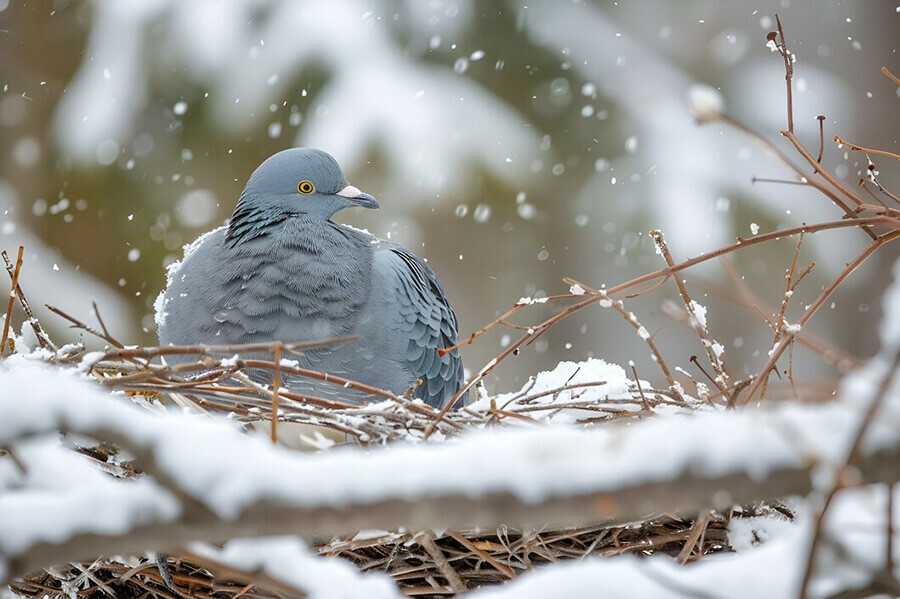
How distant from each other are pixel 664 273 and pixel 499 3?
4855 mm

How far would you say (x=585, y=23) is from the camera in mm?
5859

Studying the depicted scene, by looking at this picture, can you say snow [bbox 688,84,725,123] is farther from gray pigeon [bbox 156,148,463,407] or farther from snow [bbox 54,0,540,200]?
snow [bbox 54,0,540,200]

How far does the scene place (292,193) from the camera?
2705 millimetres

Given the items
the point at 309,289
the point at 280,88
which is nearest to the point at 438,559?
the point at 309,289

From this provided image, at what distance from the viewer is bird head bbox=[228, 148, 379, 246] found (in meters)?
2.60

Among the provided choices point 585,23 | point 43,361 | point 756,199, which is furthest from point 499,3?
point 43,361

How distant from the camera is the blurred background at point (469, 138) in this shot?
5117 millimetres

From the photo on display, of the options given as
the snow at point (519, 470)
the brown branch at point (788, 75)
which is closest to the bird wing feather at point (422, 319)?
the brown branch at point (788, 75)

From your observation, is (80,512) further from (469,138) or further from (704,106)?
(469,138)

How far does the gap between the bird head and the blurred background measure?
91.7 inches

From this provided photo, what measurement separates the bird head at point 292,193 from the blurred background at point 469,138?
233 centimetres

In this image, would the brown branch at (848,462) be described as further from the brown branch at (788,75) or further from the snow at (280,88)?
the snow at (280,88)

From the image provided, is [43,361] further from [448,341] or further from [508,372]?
[508,372]

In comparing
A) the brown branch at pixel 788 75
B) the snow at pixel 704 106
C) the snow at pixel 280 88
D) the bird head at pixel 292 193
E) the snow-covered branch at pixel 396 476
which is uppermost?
the snow at pixel 280 88
